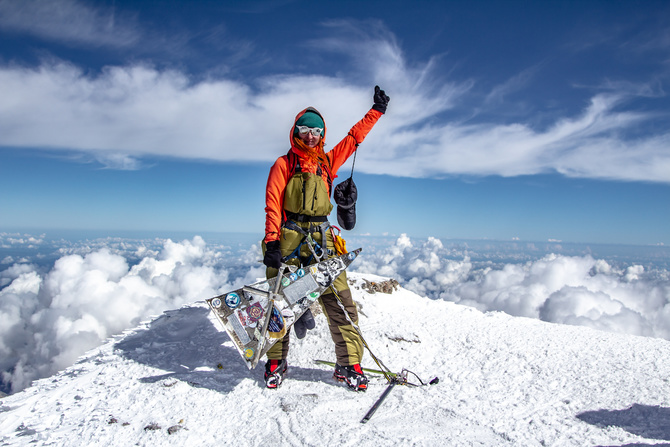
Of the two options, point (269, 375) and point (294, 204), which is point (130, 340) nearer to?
point (269, 375)

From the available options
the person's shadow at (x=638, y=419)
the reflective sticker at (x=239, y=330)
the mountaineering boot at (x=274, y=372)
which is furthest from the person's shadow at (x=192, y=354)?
the person's shadow at (x=638, y=419)

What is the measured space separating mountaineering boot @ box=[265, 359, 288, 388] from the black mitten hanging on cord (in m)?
2.31

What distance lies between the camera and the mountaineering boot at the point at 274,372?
456cm

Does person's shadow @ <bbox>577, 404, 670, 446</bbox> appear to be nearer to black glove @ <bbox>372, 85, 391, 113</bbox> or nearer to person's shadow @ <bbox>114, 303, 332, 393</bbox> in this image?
person's shadow @ <bbox>114, 303, 332, 393</bbox>

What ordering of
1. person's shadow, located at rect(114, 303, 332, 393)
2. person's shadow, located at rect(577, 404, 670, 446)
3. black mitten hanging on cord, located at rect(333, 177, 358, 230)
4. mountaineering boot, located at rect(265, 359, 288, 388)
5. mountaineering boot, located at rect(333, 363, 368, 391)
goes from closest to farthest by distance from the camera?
person's shadow, located at rect(577, 404, 670, 446) < mountaineering boot, located at rect(333, 363, 368, 391) < mountaineering boot, located at rect(265, 359, 288, 388) < person's shadow, located at rect(114, 303, 332, 393) < black mitten hanging on cord, located at rect(333, 177, 358, 230)

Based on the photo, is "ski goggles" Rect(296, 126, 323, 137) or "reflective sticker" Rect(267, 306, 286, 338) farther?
"ski goggles" Rect(296, 126, 323, 137)

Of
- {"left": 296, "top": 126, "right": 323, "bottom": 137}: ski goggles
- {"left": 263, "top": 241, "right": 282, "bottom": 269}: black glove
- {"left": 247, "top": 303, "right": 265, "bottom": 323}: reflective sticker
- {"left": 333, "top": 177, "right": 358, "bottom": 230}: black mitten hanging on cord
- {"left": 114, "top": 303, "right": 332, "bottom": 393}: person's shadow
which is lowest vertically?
{"left": 114, "top": 303, "right": 332, "bottom": 393}: person's shadow

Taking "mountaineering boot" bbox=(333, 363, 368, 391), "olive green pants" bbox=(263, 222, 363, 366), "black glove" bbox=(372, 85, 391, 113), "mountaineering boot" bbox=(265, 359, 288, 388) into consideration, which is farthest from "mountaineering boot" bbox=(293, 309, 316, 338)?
"black glove" bbox=(372, 85, 391, 113)

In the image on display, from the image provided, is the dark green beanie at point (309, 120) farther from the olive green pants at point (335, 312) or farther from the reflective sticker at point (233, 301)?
the reflective sticker at point (233, 301)

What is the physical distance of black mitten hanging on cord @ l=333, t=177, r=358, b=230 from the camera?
5039mm

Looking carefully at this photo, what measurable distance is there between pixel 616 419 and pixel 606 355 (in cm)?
242

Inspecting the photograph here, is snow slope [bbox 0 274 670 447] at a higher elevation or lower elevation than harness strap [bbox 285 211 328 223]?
lower

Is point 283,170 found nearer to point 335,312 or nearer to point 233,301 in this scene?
point 233,301

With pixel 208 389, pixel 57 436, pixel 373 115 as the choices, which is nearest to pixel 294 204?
pixel 373 115
